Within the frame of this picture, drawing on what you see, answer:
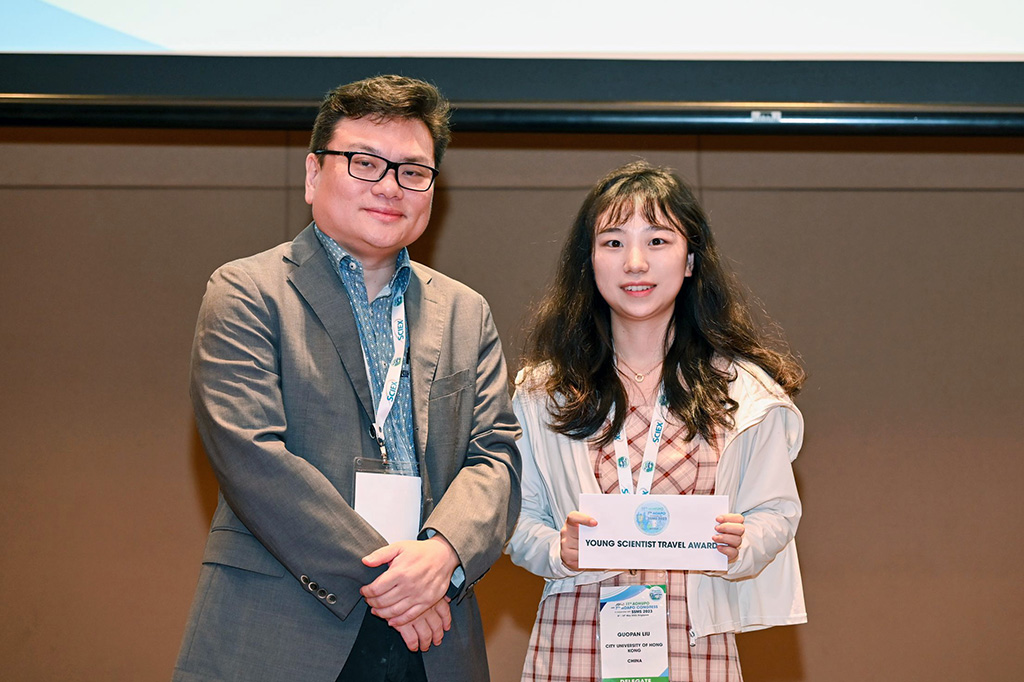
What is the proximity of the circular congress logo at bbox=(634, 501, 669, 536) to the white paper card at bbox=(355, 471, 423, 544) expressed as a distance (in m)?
0.50

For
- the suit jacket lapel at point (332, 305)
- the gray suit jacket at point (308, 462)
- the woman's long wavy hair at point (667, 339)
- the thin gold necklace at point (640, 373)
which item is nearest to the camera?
the gray suit jacket at point (308, 462)

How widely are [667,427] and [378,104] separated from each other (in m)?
1.03

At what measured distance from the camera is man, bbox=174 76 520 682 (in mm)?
1765

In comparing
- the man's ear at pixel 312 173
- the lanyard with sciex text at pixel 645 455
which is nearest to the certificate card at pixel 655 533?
the lanyard with sciex text at pixel 645 455

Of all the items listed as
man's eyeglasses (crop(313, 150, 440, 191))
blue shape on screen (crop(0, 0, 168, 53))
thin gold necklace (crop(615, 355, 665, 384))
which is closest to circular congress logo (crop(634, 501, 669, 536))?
thin gold necklace (crop(615, 355, 665, 384))

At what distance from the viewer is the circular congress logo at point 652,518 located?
6.66 feet

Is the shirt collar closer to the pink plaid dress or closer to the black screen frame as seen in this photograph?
the pink plaid dress

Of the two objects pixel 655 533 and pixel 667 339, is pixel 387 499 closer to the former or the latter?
pixel 655 533

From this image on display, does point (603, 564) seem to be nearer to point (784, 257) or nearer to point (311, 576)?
point (311, 576)

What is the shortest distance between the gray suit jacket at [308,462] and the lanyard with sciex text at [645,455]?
10.5 inches

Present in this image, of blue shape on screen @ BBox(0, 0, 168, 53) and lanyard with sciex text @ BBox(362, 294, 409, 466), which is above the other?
blue shape on screen @ BBox(0, 0, 168, 53)

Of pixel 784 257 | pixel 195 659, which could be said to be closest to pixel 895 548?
pixel 784 257

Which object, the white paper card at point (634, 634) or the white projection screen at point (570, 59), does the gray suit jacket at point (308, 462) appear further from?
the white projection screen at point (570, 59)

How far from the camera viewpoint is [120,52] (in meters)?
3.41
